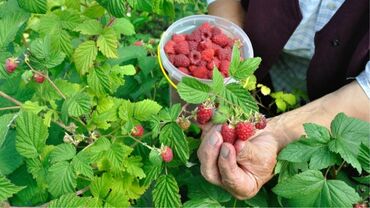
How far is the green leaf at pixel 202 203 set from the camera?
1108 mm

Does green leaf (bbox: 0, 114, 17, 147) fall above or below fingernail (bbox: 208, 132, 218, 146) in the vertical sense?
above

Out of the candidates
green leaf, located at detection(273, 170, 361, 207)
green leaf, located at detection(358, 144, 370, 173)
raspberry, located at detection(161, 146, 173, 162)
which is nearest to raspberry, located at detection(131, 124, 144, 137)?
raspberry, located at detection(161, 146, 173, 162)

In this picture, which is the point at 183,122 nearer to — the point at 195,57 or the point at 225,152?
the point at 225,152

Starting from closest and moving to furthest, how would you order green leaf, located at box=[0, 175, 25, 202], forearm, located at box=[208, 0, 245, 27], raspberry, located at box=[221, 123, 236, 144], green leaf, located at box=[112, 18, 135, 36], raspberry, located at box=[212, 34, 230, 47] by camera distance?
1. green leaf, located at box=[0, 175, 25, 202]
2. raspberry, located at box=[221, 123, 236, 144]
3. green leaf, located at box=[112, 18, 135, 36]
4. raspberry, located at box=[212, 34, 230, 47]
5. forearm, located at box=[208, 0, 245, 27]

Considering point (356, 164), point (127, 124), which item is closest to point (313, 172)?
point (356, 164)

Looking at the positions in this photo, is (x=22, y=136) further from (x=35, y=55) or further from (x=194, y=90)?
(x=194, y=90)

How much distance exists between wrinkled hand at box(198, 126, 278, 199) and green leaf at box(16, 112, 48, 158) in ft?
1.17

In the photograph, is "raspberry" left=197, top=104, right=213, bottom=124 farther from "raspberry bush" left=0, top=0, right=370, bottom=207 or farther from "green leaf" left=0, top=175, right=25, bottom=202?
"green leaf" left=0, top=175, right=25, bottom=202

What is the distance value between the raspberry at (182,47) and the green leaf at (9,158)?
0.48 meters

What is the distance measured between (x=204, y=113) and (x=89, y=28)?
33 cm

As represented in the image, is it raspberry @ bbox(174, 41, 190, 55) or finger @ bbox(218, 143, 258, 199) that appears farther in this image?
raspberry @ bbox(174, 41, 190, 55)

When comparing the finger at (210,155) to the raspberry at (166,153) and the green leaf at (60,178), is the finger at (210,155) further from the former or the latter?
the green leaf at (60,178)

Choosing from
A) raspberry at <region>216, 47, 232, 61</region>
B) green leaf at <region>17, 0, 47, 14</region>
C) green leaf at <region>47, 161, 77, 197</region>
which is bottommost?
green leaf at <region>47, 161, 77, 197</region>

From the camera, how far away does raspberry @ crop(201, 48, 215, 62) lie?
1.24m
